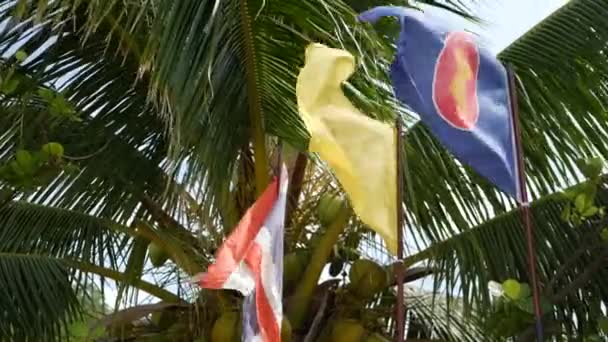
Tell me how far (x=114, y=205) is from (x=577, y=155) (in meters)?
2.25

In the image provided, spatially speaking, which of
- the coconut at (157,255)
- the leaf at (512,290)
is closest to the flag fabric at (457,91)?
the leaf at (512,290)

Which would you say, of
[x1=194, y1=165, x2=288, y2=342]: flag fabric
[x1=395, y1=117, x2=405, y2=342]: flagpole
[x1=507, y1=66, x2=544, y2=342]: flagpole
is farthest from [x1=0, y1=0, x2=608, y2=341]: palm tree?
[x1=507, y1=66, x2=544, y2=342]: flagpole

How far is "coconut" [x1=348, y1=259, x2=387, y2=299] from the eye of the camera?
514 cm

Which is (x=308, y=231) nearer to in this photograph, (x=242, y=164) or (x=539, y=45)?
(x=242, y=164)

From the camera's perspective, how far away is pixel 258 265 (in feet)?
13.6

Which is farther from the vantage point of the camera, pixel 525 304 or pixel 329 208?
pixel 329 208

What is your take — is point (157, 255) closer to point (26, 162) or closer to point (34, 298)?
point (34, 298)

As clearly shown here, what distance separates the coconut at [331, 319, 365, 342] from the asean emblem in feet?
5.05

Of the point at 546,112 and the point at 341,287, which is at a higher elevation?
the point at 546,112

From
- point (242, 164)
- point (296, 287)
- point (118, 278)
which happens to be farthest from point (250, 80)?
point (118, 278)

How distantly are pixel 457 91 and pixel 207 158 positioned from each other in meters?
1.12

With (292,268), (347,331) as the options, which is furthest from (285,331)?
(292,268)

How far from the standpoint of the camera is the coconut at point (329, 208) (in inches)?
210

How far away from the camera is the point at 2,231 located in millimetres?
5512
